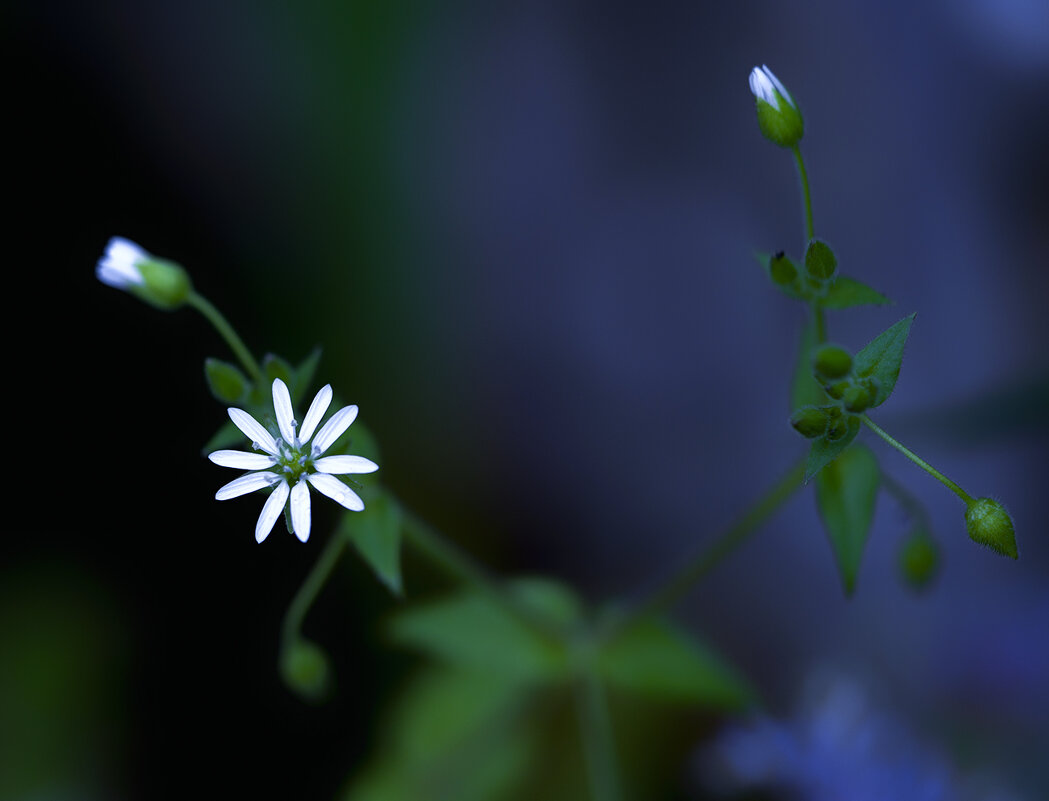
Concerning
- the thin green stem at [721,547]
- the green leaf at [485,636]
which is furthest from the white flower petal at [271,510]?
the thin green stem at [721,547]

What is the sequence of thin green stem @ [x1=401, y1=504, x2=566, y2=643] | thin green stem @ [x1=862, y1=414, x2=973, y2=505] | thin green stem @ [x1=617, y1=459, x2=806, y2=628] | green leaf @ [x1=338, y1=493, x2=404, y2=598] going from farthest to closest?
thin green stem @ [x1=401, y1=504, x2=566, y2=643]
thin green stem @ [x1=617, y1=459, x2=806, y2=628]
green leaf @ [x1=338, y1=493, x2=404, y2=598]
thin green stem @ [x1=862, y1=414, x2=973, y2=505]

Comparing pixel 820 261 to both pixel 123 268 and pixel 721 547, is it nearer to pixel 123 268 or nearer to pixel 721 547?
pixel 721 547

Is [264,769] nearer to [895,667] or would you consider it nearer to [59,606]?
[59,606]

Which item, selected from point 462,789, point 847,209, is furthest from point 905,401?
point 462,789

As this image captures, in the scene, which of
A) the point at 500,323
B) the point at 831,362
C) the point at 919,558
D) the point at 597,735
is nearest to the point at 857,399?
the point at 831,362

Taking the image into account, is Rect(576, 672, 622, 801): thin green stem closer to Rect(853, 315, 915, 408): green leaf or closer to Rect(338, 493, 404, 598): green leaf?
Rect(338, 493, 404, 598): green leaf

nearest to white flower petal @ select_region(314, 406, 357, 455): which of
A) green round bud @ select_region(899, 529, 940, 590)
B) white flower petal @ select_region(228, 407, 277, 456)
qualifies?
white flower petal @ select_region(228, 407, 277, 456)

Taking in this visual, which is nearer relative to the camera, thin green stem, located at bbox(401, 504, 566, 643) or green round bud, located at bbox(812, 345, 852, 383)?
green round bud, located at bbox(812, 345, 852, 383)

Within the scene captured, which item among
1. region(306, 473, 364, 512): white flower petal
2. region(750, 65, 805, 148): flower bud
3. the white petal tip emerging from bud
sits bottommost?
region(306, 473, 364, 512): white flower petal
